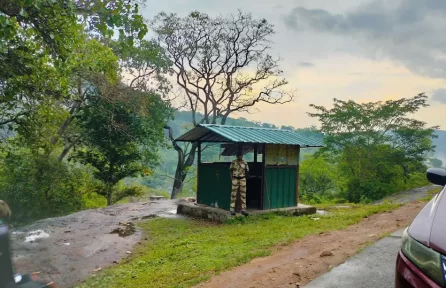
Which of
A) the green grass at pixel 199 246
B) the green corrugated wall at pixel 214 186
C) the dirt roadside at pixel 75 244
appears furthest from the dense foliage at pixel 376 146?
the dirt roadside at pixel 75 244

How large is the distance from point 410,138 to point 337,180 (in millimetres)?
4284

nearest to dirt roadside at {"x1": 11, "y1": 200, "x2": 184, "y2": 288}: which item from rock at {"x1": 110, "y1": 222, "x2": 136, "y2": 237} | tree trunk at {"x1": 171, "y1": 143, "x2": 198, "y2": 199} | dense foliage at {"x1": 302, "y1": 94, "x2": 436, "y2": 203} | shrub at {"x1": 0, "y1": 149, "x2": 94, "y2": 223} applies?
rock at {"x1": 110, "y1": 222, "x2": 136, "y2": 237}

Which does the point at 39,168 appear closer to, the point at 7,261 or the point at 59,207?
the point at 59,207

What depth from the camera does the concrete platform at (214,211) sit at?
972cm

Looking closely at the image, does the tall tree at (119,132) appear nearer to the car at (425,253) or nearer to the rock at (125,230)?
the rock at (125,230)

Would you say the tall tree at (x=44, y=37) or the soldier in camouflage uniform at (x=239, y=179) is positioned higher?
the tall tree at (x=44, y=37)

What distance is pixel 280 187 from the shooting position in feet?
35.0

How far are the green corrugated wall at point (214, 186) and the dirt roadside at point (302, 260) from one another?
381 centimetres

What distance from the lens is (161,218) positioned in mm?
10531

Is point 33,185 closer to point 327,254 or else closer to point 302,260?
point 302,260

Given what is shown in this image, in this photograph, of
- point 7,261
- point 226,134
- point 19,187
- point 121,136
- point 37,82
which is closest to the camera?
point 7,261

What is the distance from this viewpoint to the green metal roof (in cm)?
959

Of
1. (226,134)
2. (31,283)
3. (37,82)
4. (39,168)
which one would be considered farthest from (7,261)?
(39,168)

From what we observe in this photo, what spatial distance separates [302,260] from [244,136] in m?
5.01
